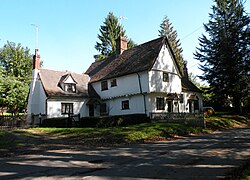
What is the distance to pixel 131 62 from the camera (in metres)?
29.4

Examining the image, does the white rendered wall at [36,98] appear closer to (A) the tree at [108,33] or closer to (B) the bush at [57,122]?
(B) the bush at [57,122]

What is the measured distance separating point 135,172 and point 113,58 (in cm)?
2903

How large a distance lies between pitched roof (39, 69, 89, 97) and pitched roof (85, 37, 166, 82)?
5.66 ft

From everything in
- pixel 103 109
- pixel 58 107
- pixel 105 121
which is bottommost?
pixel 105 121

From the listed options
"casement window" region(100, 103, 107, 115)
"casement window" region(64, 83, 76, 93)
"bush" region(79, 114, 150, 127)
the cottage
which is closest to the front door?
the cottage

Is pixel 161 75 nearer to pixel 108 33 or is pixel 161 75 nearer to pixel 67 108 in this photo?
pixel 67 108

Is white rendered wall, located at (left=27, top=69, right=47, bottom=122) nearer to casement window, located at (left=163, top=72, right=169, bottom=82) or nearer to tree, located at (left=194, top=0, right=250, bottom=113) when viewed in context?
casement window, located at (left=163, top=72, right=169, bottom=82)

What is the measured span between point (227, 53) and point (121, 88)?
1680 cm

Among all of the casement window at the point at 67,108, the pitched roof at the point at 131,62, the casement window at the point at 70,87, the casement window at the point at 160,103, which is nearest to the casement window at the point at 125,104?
the pitched roof at the point at 131,62

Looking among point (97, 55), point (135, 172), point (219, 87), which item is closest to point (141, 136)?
point (135, 172)

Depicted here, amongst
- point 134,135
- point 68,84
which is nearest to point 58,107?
point 68,84

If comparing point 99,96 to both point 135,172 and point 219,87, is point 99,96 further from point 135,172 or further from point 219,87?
point 135,172

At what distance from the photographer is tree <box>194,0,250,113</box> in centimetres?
3322

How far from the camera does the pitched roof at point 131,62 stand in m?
27.2
